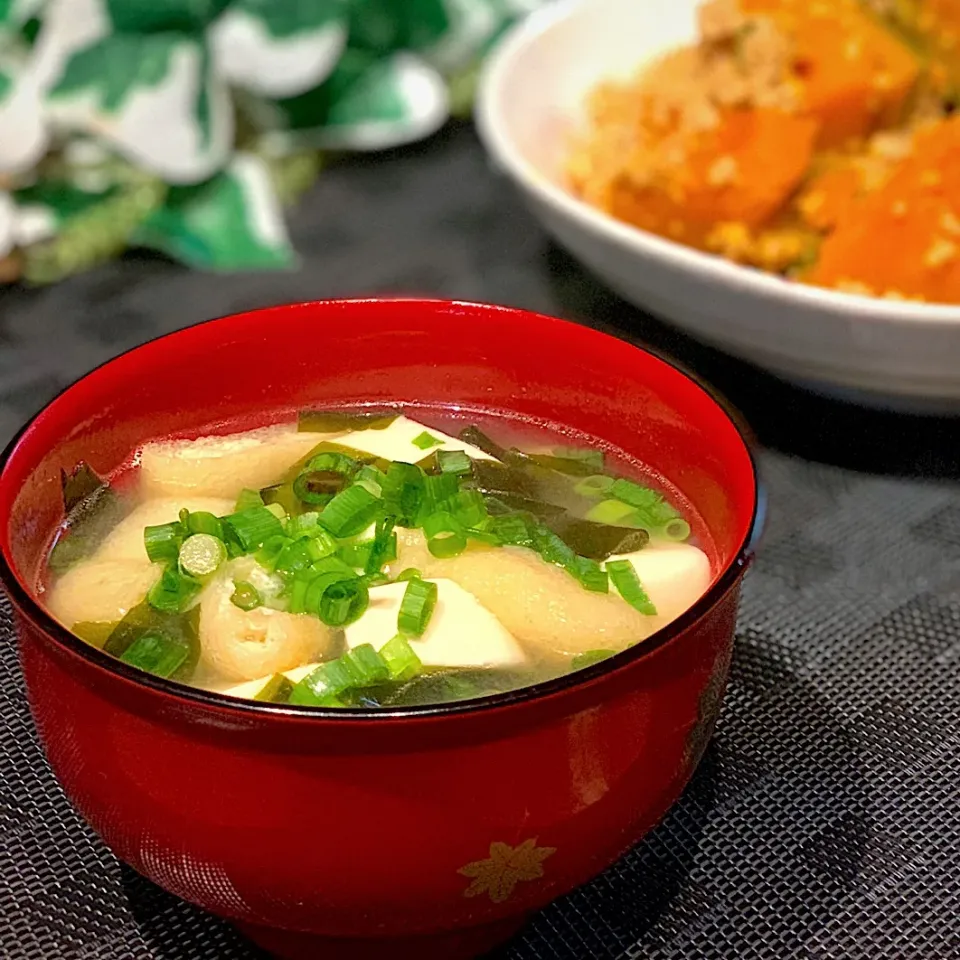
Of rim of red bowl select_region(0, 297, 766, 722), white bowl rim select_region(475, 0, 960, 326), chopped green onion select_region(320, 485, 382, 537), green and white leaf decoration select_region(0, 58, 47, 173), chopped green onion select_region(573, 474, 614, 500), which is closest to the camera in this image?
rim of red bowl select_region(0, 297, 766, 722)

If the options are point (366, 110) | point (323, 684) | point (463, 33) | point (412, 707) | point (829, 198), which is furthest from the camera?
point (463, 33)

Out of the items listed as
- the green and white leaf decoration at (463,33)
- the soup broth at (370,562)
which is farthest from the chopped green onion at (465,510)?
the green and white leaf decoration at (463,33)

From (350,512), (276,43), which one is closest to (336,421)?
(350,512)

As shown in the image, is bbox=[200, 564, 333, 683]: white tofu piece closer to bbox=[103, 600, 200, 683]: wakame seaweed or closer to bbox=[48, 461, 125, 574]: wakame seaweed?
bbox=[103, 600, 200, 683]: wakame seaweed

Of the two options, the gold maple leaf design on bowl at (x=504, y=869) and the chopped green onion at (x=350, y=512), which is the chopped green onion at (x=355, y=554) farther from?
the gold maple leaf design on bowl at (x=504, y=869)

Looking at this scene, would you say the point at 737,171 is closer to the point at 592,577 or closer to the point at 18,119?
the point at 592,577

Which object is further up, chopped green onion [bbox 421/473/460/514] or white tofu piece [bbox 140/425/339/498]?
chopped green onion [bbox 421/473/460/514]

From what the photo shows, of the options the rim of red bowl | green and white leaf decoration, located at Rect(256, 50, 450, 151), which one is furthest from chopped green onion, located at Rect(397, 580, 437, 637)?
green and white leaf decoration, located at Rect(256, 50, 450, 151)
